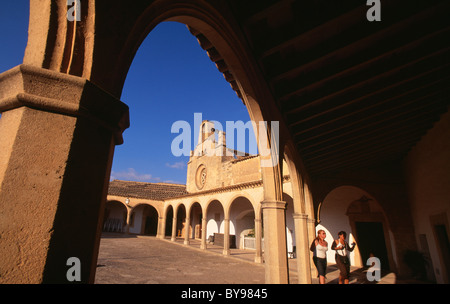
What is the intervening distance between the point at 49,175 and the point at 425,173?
9.84 m

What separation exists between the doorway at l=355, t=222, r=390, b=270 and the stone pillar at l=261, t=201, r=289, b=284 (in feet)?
31.2

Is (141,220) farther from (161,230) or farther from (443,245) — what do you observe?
(443,245)

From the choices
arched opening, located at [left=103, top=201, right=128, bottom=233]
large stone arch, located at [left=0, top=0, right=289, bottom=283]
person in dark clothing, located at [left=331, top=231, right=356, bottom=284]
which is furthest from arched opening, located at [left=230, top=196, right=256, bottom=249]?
large stone arch, located at [left=0, top=0, right=289, bottom=283]

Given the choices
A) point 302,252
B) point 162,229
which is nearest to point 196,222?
point 162,229

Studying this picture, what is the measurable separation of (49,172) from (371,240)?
526 inches

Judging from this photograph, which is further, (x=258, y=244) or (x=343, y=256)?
(x=258, y=244)

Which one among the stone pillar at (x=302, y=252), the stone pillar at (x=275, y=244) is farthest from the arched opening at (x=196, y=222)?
the stone pillar at (x=275, y=244)

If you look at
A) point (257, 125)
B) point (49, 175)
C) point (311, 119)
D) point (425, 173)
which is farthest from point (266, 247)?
point (425, 173)

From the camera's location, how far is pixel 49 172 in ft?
3.22

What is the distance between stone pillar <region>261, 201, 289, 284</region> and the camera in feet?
12.0

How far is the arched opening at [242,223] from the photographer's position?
54.2ft

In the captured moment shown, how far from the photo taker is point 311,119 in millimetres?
5207

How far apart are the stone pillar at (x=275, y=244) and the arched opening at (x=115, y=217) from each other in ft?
78.8

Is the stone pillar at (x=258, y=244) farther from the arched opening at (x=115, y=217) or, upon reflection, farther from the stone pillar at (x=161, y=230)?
the arched opening at (x=115, y=217)
